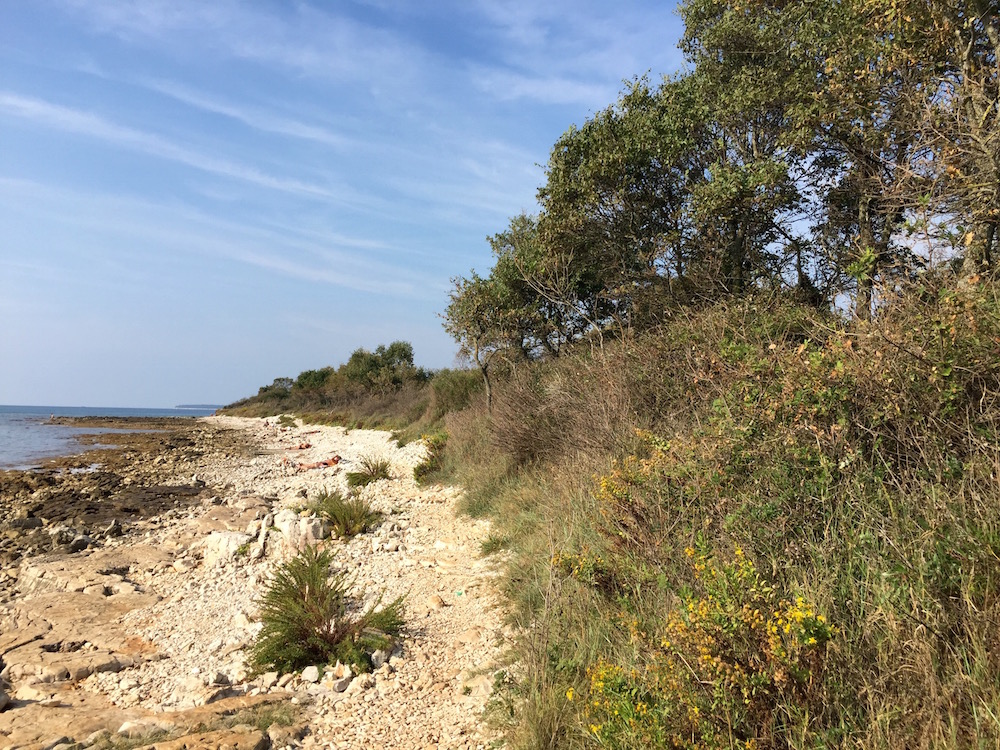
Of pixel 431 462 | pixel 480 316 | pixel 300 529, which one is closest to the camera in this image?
pixel 300 529

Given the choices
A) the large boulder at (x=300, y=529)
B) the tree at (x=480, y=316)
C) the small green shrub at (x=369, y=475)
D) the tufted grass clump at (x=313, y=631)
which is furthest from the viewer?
the tree at (x=480, y=316)

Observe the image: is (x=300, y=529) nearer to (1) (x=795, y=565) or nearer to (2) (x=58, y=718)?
(2) (x=58, y=718)

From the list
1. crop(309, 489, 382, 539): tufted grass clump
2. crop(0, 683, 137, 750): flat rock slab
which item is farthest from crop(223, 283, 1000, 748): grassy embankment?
crop(309, 489, 382, 539): tufted grass clump

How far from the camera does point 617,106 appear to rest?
11.5 m

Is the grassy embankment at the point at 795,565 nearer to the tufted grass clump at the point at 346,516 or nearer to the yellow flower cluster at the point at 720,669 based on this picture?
the yellow flower cluster at the point at 720,669

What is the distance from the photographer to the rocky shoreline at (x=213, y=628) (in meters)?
3.52

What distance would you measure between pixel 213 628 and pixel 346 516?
2.94 metres

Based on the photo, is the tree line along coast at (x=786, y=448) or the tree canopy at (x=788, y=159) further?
the tree canopy at (x=788, y=159)

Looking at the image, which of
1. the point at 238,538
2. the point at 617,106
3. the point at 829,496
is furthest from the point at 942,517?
the point at 617,106

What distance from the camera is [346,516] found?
328 inches

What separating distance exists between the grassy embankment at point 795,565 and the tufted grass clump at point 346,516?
359cm

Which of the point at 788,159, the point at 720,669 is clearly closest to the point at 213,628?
the point at 720,669

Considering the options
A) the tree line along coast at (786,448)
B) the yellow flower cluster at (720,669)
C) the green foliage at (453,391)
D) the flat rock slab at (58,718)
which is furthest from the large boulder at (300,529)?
the green foliage at (453,391)

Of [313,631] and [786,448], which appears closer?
[786,448]
